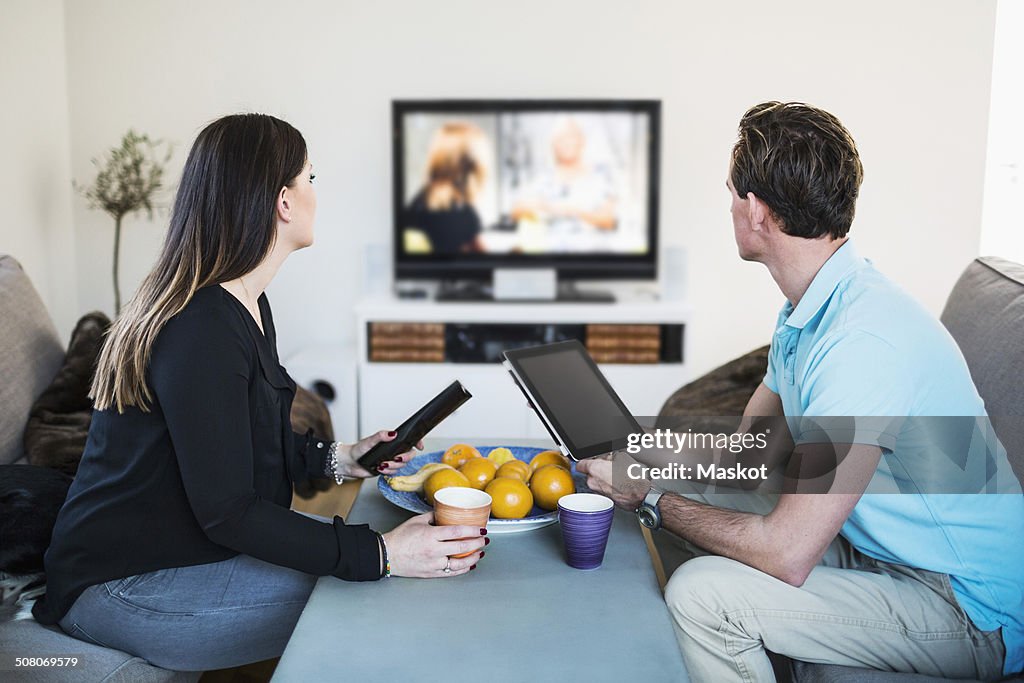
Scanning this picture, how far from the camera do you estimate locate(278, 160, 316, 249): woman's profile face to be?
165cm

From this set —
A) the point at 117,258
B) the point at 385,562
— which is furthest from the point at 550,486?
the point at 117,258

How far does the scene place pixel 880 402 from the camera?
4.78 feet

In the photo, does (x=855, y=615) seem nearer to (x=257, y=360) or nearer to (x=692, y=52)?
(x=257, y=360)

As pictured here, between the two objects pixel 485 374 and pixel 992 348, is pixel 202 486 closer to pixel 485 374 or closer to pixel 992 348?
pixel 992 348

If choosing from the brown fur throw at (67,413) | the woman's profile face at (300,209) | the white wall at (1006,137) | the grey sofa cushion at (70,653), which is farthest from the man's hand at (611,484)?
the white wall at (1006,137)

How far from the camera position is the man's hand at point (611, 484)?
1.58 m

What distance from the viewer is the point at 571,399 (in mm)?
1637

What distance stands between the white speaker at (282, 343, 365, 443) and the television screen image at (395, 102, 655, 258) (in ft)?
1.82

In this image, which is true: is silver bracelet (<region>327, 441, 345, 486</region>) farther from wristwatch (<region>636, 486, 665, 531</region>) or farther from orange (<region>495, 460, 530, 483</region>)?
wristwatch (<region>636, 486, 665, 531</region>)

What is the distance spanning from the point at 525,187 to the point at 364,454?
95.9 inches

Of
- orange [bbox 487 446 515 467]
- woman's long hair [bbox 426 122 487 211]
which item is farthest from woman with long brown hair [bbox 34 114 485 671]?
woman's long hair [bbox 426 122 487 211]

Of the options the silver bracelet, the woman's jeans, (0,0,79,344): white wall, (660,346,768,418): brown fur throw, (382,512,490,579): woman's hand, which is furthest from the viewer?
(0,0,79,344): white wall

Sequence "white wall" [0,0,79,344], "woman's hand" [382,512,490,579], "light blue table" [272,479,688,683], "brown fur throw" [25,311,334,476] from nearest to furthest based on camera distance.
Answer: "light blue table" [272,479,688,683], "woman's hand" [382,512,490,579], "brown fur throw" [25,311,334,476], "white wall" [0,0,79,344]

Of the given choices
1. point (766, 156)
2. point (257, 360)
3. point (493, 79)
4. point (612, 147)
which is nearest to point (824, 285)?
point (766, 156)
